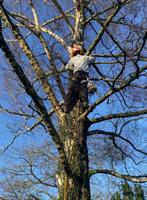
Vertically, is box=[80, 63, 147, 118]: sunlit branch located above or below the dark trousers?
below

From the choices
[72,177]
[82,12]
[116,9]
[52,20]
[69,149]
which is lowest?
[72,177]

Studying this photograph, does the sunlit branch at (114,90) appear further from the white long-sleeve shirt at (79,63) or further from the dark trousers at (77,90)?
the white long-sleeve shirt at (79,63)

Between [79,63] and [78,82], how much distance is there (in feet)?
1.03

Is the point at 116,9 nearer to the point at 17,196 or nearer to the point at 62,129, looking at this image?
the point at 62,129

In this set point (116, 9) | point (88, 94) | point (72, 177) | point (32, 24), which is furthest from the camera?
point (32, 24)

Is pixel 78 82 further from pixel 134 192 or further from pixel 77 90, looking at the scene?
pixel 134 192

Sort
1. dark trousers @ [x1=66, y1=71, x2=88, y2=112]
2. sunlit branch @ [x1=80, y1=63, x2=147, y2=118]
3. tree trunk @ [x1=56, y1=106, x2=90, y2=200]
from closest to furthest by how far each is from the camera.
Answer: tree trunk @ [x1=56, y1=106, x2=90, y2=200]
sunlit branch @ [x1=80, y1=63, x2=147, y2=118]
dark trousers @ [x1=66, y1=71, x2=88, y2=112]

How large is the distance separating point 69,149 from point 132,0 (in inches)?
152

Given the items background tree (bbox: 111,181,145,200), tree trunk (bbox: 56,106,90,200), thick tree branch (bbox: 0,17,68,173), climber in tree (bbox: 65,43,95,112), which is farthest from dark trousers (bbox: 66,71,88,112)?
background tree (bbox: 111,181,145,200)

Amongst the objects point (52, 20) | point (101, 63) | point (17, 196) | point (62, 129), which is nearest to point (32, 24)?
point (52, 20)

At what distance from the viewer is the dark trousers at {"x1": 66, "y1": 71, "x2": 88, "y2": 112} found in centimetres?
694

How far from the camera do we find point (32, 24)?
8.77m

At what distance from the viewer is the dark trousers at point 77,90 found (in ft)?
22.8

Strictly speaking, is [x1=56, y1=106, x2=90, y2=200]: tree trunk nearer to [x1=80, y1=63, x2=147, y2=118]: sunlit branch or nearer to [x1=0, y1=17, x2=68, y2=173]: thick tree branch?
[x1=80, y1=63, x2=147, y2=118]: sunlit branch
